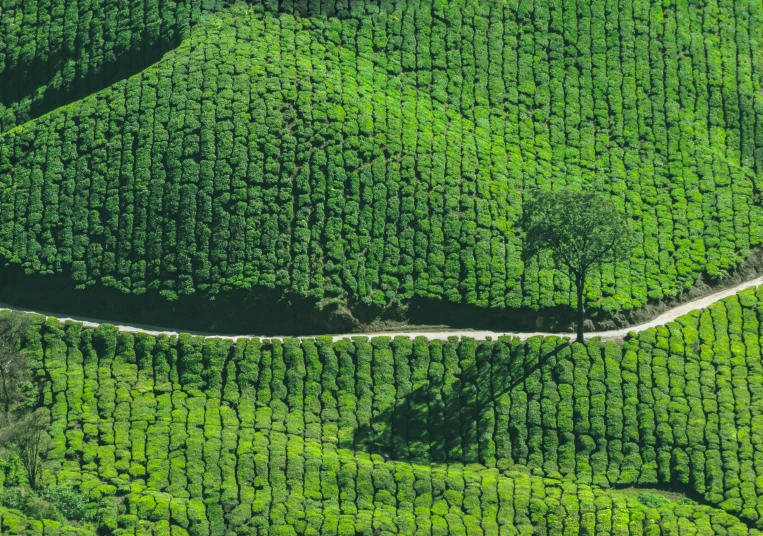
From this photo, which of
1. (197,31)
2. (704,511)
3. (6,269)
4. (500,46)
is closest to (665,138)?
(500,46)

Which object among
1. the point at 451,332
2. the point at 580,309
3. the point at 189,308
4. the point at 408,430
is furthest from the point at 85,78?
the point at 580,309

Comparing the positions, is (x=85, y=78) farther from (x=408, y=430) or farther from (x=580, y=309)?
(x=580, y=309)

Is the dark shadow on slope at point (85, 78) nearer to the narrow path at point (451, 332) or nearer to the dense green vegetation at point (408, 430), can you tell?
the narrow path at point (451, 332)

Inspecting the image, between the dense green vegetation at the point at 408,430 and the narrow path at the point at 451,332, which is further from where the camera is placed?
the narrow path at the point at 451,332

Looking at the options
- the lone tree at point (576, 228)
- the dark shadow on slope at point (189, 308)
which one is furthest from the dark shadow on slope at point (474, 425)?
the dark shadow on slope at point (189, 308)

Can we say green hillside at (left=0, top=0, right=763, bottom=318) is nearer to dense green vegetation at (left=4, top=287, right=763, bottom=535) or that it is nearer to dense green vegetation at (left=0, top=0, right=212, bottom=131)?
dense green vegetation at (left=0, top=0, right=212, bottom=131)

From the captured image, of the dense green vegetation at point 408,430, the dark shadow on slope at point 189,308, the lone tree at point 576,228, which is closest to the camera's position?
the dense green vegetation at point 408,430

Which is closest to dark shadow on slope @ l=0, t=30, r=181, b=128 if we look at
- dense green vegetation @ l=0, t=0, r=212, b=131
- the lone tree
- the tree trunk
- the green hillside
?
dense green vegetation @ l=0, t=0, r=212, b=131
